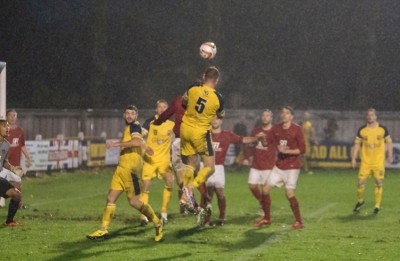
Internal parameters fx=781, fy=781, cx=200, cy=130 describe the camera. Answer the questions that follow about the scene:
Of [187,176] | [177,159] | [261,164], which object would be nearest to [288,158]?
[261,164]

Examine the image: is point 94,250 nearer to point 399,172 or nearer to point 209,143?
point 209,143

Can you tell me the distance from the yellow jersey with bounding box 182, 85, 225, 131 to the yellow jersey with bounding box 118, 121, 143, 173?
1.08m

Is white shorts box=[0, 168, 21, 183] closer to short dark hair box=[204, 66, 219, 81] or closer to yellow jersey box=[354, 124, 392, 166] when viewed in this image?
short dark hair box=[204, 66, 219, 81]

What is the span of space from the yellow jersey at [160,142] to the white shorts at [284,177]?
2424 mm

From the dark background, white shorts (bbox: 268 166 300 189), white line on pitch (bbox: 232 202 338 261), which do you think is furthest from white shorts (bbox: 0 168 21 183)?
the dark background

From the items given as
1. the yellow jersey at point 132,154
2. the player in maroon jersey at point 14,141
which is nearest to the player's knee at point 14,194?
the yellow jersey at point 132,154

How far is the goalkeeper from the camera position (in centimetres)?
1384

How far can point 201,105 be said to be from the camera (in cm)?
1220

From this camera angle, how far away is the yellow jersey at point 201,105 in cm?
1220

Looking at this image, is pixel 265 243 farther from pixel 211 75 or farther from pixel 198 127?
pixel 211 75

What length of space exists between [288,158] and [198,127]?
328cm

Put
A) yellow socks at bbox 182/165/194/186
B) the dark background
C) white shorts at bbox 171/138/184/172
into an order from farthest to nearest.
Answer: the dark background
white shorts at bbox 171/138/184/172
yellow socks at bbox 182/165/194/186

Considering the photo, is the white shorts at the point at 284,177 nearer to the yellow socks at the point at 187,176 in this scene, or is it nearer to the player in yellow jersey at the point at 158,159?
the player in yellow jersey at the point at 158,159

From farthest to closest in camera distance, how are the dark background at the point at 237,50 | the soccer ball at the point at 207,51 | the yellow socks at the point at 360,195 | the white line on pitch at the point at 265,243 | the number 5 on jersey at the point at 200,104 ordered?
1. the dark background at the point at 237,50
2. the yellow socks at the point at 360,195
3. the soccer ball at the point at 207,51
4. the number 5 on jersey at the point at 200,104
5. the white line on pitch at the point at 265,243
